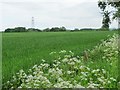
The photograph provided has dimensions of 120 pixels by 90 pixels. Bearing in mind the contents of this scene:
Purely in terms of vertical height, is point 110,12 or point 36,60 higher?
point 110,12

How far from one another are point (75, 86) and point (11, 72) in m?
3.57

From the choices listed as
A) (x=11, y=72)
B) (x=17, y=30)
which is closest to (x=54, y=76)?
(x=11, y=72)

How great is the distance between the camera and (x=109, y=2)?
26500 millimetres

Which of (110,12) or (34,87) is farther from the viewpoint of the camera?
(110,12)

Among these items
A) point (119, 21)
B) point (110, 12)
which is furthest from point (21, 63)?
point (110, 12)

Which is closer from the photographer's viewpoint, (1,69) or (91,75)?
(91,75)

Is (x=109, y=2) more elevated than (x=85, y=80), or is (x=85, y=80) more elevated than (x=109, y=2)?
(x=109, y=2)

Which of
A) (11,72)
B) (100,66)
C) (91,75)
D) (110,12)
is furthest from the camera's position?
(110,12)

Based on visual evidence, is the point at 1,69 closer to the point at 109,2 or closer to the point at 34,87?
the point at 34,87

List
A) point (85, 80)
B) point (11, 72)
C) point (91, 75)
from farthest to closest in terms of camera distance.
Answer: point (11, 72) → point (91, 75) → point (85, 80)

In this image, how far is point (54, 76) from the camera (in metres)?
7.99

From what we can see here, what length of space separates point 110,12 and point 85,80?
2167 cm

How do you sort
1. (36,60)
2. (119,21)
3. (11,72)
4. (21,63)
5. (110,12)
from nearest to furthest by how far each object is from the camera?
(11,72) → (21,63) → (36,60) → (119,21) → (110,12)

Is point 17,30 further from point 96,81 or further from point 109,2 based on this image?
point 96,81
